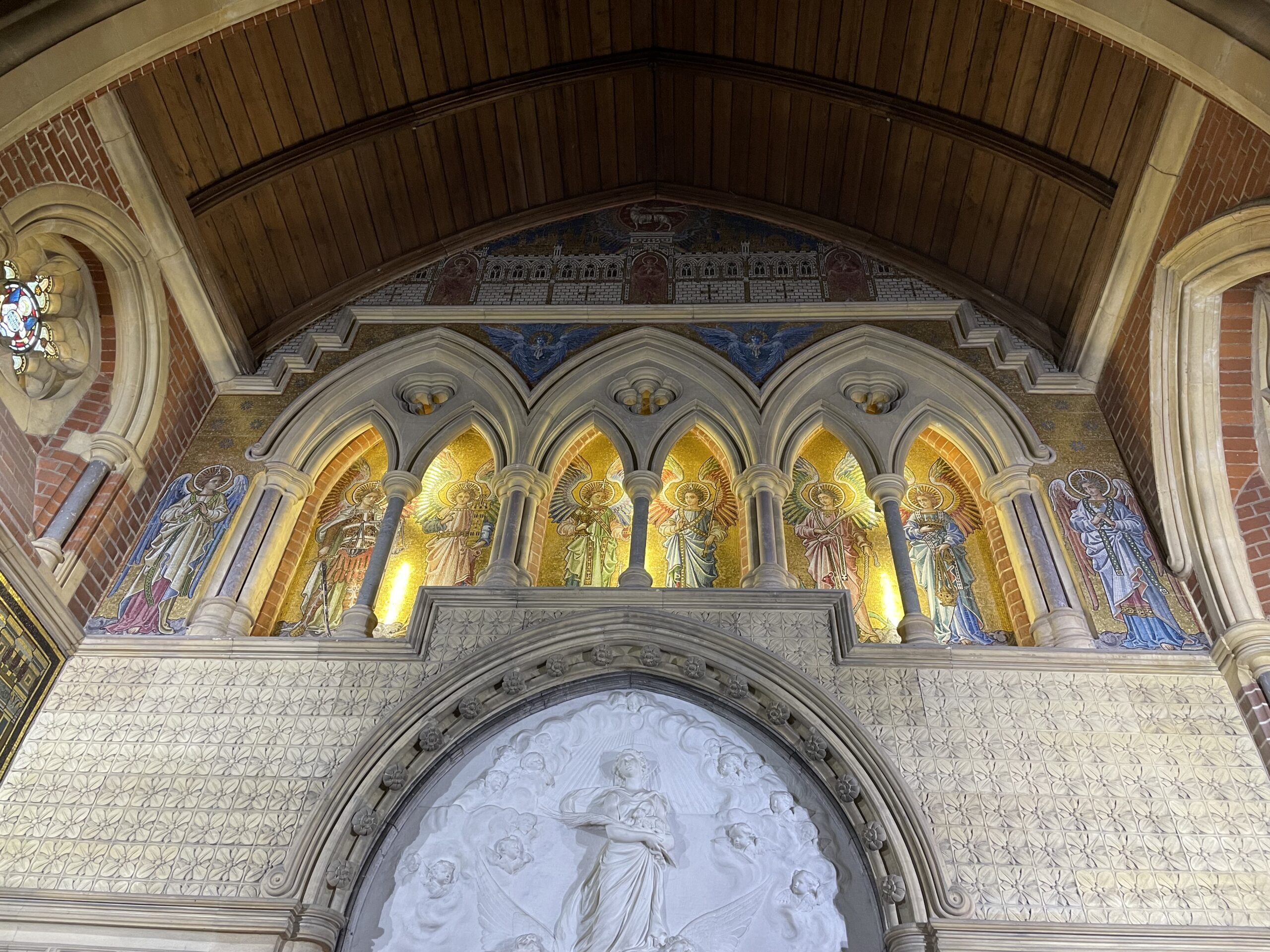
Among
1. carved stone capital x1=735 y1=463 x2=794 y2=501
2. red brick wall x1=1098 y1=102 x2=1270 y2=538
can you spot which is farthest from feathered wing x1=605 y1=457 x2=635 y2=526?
red brick wall x1=1098 y1=102 x2=1270 y2=538

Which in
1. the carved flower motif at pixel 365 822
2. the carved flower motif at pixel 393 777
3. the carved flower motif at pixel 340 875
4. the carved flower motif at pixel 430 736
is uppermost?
the carved flower motif at pixel 430 736

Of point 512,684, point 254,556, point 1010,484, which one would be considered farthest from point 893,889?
point 254,556

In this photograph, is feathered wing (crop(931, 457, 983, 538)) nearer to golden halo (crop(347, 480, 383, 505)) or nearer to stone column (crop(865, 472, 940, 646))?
stone column (crop(865, 472, 940, 646))

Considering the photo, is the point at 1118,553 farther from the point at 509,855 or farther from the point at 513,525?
the point at 509,855

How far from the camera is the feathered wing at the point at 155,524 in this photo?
6.58m

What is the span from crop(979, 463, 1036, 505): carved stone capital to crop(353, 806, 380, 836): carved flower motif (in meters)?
4.22

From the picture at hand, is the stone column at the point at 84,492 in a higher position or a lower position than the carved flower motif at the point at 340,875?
higher

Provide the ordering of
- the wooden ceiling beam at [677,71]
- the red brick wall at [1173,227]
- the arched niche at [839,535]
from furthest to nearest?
the wooden ceiling beam at [677,71] → the arched niche at [839,535] → the red brick wall at [1173,227]

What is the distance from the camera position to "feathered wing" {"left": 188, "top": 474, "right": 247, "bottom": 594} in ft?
21.5

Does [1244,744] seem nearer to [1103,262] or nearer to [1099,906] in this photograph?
[1099,906]

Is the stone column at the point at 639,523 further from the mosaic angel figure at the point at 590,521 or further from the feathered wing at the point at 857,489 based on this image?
the feathered wing at the point at 857,489

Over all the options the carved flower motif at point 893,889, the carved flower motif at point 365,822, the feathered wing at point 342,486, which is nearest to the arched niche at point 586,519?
the feathered wing at point 342,486

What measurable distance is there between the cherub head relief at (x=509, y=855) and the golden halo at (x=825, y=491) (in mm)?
3024

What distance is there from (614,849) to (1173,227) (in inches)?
197
